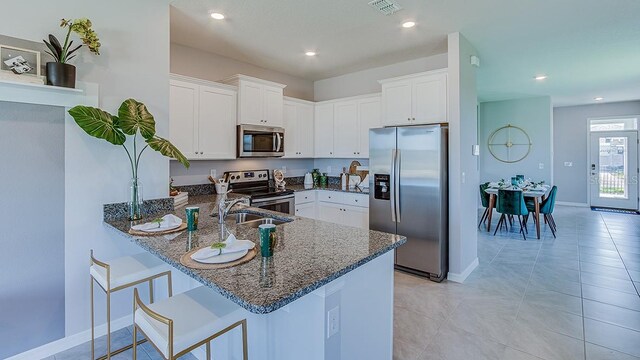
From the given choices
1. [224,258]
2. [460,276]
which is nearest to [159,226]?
[224,258]

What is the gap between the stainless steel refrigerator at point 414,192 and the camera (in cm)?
350

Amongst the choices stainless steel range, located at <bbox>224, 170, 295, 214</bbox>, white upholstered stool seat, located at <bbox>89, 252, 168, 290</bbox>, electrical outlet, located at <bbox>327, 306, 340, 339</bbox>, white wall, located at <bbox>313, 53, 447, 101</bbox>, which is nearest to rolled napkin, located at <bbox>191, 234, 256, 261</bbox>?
electrical outlet, located at <bbox>327, 306, 340, 339</bbox>

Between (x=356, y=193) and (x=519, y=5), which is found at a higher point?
(x=519, y=5)

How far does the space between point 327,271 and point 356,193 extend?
121 inches

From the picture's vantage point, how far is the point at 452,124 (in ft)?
11.7

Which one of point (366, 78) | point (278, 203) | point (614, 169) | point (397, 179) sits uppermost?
point (366, 78)

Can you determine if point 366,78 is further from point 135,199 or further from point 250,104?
point 135,199

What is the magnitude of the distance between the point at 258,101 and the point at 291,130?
805 millimetres

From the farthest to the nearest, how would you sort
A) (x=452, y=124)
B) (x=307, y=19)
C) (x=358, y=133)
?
(x=358, y=133)
(x=452, y=124)
(x=307, y=19)

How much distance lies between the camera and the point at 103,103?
2.39 meters

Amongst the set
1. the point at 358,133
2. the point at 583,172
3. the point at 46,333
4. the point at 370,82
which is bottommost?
the point at 46,333

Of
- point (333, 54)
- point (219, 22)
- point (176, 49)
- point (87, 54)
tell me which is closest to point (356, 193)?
point (333, 54)

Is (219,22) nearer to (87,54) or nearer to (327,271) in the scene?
(87,54)

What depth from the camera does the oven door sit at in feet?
12.9
